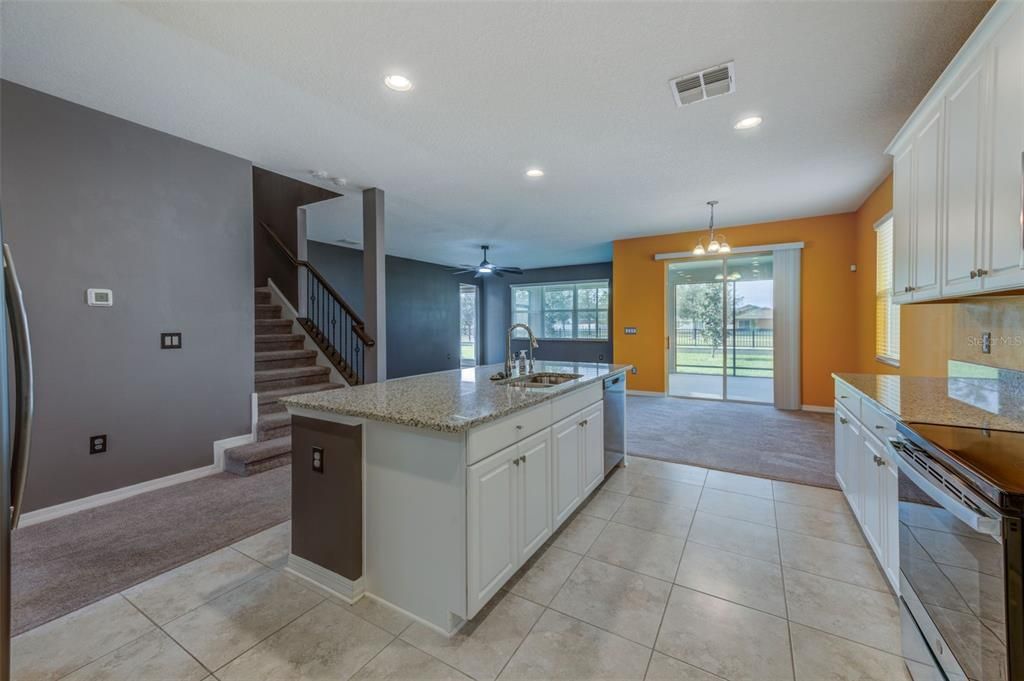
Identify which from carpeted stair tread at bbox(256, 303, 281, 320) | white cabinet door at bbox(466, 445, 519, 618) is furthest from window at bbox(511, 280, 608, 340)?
white cabinet door at bbox(466, 445, 519, 618)

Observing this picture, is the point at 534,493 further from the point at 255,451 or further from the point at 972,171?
the point at 255,451

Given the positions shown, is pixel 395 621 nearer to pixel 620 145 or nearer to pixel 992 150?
pixel 992 150

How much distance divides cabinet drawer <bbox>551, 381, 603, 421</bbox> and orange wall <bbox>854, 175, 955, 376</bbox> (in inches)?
93.2

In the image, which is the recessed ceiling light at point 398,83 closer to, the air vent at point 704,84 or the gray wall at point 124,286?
the air vent at point 704,84

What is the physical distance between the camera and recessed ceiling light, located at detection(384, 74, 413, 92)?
2379 mm

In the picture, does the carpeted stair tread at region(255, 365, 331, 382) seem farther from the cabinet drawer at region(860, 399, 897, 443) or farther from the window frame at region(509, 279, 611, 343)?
the window frame at region(509, 279, 611, 343)

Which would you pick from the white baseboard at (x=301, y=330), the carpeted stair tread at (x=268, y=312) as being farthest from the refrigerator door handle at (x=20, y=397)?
the carpeted stair tread at (x=268, y=312)

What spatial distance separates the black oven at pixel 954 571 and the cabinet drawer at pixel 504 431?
144 cm

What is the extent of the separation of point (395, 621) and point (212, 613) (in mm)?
807

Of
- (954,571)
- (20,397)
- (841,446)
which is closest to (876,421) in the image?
(954,571)

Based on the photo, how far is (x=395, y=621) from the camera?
5.85ft

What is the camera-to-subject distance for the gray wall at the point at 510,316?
9.48 metres

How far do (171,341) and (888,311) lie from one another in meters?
6.67

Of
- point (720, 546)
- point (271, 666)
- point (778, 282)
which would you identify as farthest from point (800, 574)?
point (778, 282)
